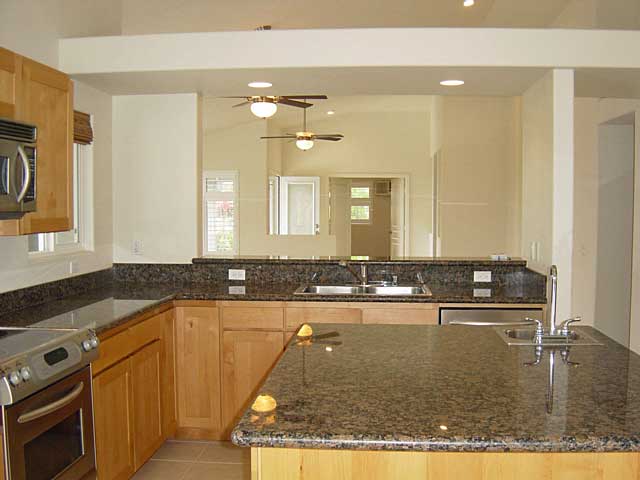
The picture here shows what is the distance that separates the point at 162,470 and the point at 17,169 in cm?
182

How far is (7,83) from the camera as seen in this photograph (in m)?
2.48

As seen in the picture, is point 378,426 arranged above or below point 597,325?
above

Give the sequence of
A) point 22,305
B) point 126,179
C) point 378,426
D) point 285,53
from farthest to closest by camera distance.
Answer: point 126,179 → point 285,53 → point 22,305 → point 378,426

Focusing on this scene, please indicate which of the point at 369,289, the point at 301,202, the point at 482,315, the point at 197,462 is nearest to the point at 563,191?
the point at 482,315

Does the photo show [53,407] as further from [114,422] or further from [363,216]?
[363,216]

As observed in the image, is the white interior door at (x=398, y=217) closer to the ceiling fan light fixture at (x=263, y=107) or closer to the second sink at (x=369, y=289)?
the ceiling fan light fixture at (x=263, y=107)

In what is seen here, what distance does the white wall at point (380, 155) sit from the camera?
999cm

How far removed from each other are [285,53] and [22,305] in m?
1.96

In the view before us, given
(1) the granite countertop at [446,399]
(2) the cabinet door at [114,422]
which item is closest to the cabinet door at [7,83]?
(2) the cabinet door at [114,422]

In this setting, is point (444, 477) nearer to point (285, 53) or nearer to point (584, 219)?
point (285, 53)

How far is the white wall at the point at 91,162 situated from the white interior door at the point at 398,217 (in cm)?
663

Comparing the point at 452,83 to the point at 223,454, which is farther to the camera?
the point at 452,83

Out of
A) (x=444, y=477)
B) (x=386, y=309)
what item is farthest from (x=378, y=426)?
(x=386, y=309)

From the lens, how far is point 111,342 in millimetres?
2746
